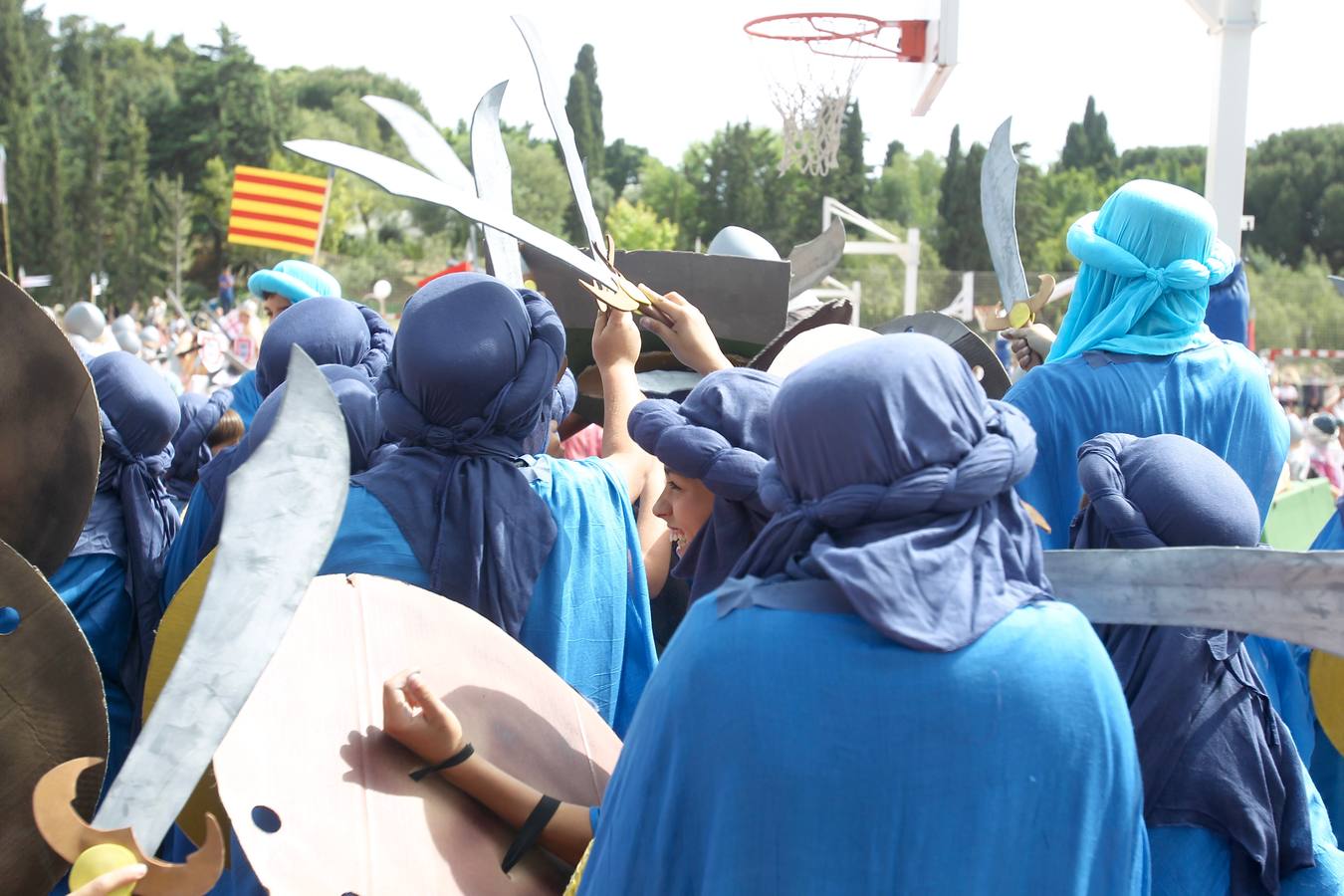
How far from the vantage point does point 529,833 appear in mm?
1711

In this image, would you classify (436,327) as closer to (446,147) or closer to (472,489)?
(472,489)

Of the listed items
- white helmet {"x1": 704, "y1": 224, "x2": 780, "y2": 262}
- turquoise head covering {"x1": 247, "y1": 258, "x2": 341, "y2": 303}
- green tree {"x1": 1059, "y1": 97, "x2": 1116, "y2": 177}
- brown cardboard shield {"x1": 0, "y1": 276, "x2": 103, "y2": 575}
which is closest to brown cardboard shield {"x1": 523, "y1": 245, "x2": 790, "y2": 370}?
white helmet {"x1": 704, "y1": 224, "x2": 780, "y2": 262}

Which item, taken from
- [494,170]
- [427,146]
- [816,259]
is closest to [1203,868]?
[494,170]

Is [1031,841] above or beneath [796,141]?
beneath

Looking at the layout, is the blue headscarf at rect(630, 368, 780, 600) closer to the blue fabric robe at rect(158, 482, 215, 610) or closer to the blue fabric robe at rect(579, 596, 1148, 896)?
the blue fabric robe at rect(579, 596, 1148, 896)

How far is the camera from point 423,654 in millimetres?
1829

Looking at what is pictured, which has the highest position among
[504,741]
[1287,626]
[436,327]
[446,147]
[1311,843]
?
[446,147]

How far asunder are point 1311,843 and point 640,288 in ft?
5.11

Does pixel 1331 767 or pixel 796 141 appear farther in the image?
pixel 796 141

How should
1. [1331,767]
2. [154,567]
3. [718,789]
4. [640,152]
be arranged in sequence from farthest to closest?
[640,152] < [154,567] < [1331,767] < [718,789]

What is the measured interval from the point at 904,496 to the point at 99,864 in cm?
84

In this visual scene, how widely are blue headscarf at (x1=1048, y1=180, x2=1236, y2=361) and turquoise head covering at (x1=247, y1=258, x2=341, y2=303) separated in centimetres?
288

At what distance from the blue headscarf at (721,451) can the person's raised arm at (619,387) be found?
2.09 ft

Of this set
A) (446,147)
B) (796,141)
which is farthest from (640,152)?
(446,147)
